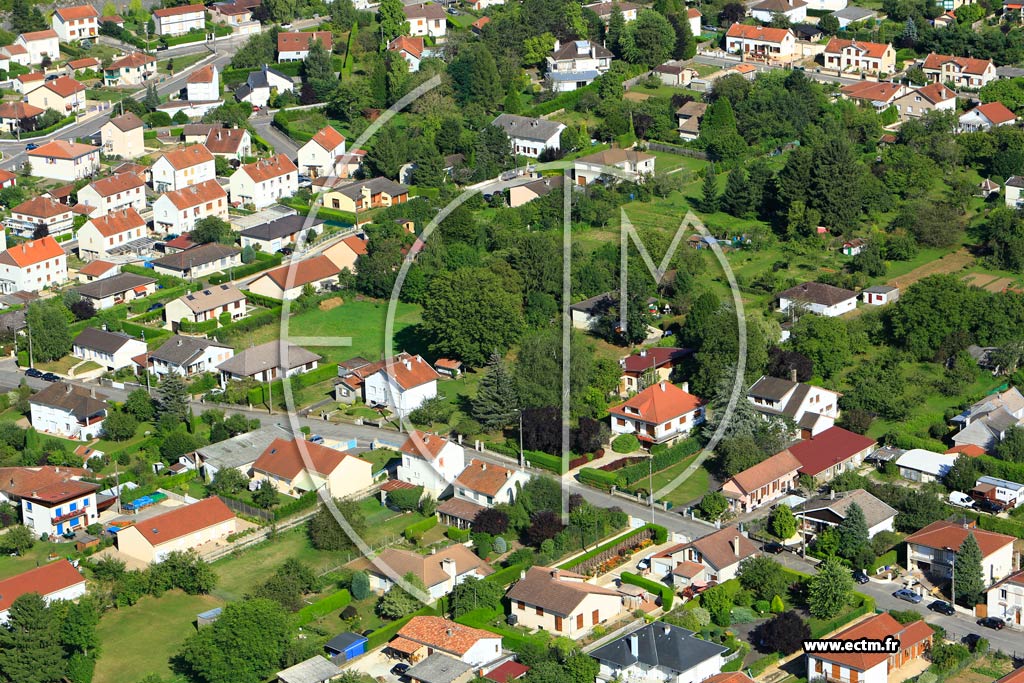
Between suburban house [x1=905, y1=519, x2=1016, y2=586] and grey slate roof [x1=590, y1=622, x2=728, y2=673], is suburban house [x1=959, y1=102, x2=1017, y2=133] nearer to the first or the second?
suburban house [x1=905, y1=519, x2=1016, y2=586]

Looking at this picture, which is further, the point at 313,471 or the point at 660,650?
the point at 313,471

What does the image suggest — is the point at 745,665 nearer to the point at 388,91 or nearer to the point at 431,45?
the point at 388,91

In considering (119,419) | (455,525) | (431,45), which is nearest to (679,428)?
(455,525)

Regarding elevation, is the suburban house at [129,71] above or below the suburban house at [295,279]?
above

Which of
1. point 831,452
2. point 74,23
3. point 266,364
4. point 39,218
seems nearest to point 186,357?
point 266,364

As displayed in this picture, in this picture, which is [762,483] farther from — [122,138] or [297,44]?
[297,44]

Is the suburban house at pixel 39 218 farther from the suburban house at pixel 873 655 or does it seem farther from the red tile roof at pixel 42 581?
the suburban house at pixel 873 655

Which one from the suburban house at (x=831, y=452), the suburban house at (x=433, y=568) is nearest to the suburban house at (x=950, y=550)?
the suburban house at (x=831, y=452)

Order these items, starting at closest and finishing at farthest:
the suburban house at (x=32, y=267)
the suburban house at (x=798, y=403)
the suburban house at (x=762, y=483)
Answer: the suburban house at (x=762, y=483), the suburban house at (x=798, y=403), the suburban house at (x=32, y=267)
